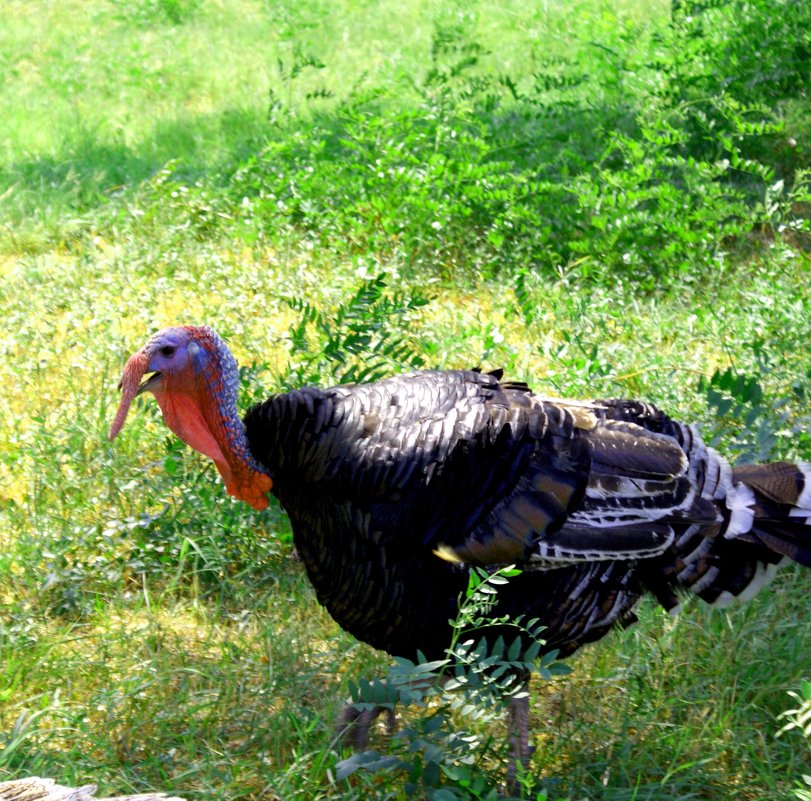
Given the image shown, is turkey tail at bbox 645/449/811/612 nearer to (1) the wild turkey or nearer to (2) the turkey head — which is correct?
(1) the wild turkey

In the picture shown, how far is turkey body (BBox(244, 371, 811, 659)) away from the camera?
9.48 ft

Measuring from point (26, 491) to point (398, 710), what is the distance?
166 centimetres

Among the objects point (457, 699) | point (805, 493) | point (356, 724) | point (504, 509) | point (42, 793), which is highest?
point (805, 493)

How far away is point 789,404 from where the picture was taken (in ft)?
14.2

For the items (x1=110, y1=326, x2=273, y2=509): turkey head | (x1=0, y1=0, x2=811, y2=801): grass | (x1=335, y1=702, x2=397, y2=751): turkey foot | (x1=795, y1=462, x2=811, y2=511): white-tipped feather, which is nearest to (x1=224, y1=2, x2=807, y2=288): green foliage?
(x1=0, y1=0, x2=811, y2=801): grass

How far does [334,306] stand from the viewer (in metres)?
5.26

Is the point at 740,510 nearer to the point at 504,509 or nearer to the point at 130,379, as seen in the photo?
the point at 504,509

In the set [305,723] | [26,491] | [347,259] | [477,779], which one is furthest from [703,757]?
[347,259]

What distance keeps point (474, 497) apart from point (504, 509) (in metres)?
0.08

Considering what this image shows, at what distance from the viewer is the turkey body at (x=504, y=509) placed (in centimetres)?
289

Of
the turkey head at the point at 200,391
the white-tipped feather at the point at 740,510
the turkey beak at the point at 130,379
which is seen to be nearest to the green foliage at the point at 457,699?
the white-tipped feather at the point at 740,510

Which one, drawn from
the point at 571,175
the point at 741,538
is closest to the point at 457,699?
the point at 741,538

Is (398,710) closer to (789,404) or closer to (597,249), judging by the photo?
(789,404)

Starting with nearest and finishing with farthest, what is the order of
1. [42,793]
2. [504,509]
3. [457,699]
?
[42,793] < [457,699] < [504,509]
